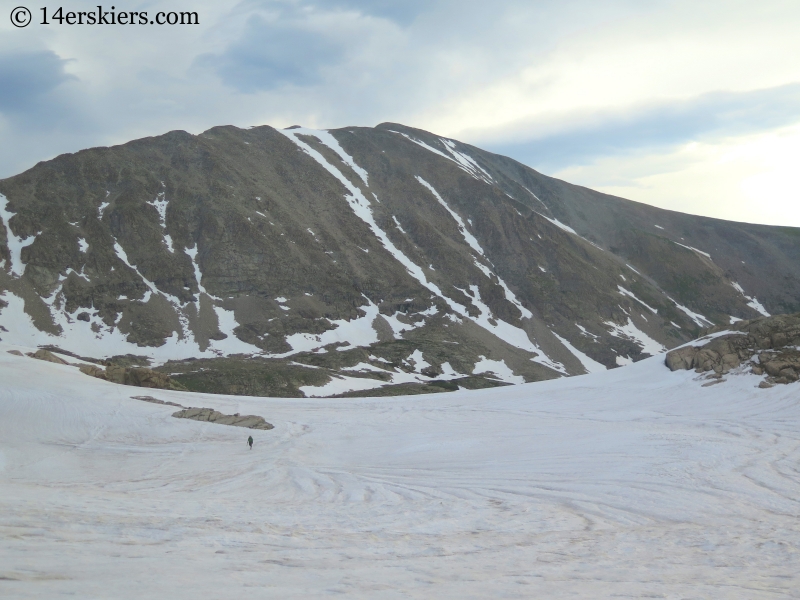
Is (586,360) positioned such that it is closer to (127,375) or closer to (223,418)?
(127,375)

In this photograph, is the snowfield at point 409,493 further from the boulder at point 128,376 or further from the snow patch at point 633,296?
the snow patch at point 633,296

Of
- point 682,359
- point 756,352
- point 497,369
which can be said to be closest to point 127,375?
point 682,359

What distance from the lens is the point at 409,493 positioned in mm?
14969

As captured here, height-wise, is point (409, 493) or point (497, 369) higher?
point (409, 493)

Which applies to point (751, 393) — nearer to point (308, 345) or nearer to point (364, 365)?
point (364, 365)

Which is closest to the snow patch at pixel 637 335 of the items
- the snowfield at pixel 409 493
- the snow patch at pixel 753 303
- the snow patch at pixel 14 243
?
the snow patch at pixel 753 303

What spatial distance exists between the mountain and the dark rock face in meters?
47.4

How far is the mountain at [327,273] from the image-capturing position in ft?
291

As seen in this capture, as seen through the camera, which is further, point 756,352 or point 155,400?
point 756,352

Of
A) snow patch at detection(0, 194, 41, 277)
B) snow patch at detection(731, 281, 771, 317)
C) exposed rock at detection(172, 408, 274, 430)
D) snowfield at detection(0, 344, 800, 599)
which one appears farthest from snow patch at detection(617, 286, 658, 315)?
exposed rock at detection(172, 408, 274, 430)

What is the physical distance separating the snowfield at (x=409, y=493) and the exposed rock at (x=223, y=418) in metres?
0.69

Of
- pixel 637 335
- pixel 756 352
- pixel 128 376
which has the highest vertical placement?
pixel 637 335

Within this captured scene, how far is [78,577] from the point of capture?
255 inches

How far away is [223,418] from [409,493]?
12.9m
